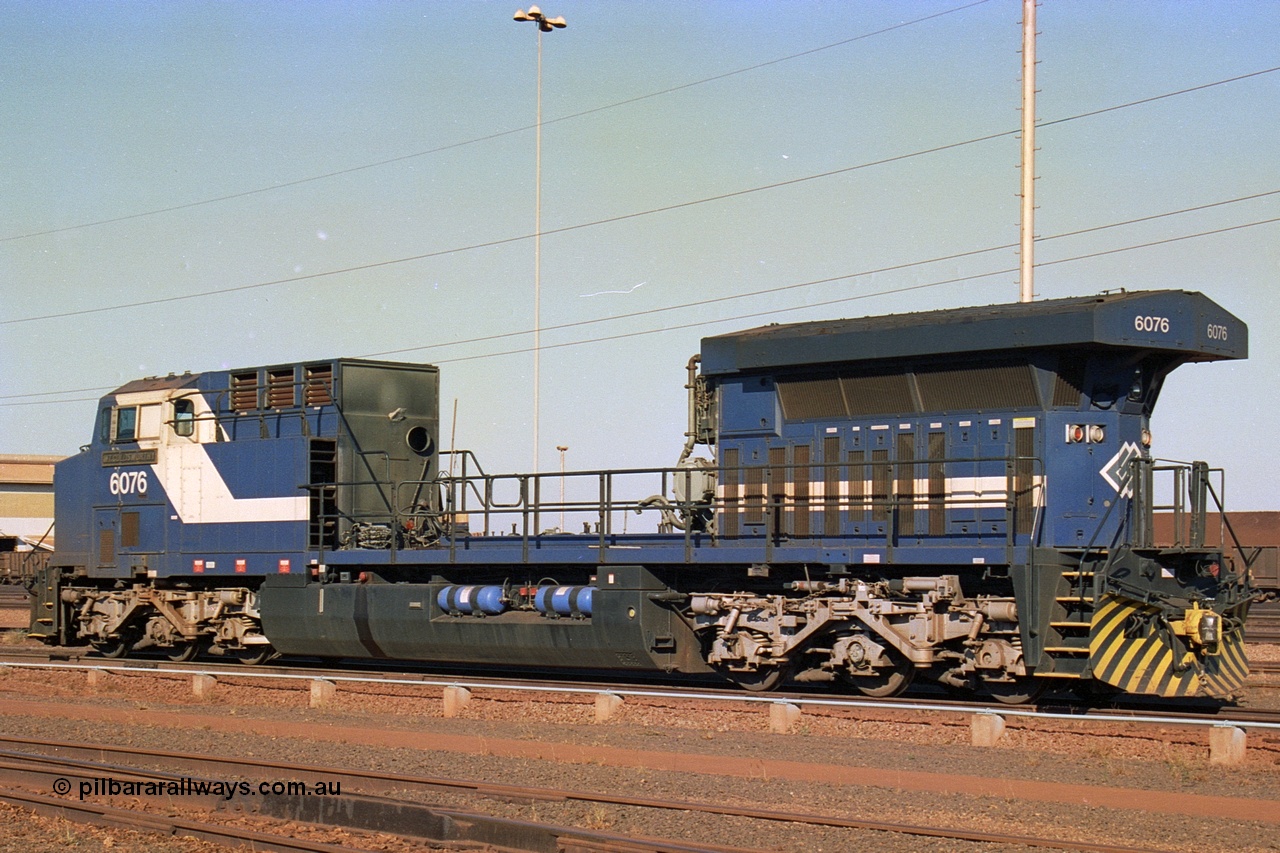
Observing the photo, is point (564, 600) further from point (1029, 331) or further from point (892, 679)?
point (1029, 331)

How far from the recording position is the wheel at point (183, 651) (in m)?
20.1

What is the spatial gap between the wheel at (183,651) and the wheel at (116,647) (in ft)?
2.76

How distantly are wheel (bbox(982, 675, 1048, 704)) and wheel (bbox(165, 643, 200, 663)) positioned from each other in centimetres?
1186

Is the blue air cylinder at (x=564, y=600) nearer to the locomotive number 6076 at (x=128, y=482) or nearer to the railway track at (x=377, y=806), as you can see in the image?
the railway track at (x=377, y=806)

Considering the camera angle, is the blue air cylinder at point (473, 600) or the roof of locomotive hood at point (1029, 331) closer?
the roof of locomotive hood at point (1029, 331)

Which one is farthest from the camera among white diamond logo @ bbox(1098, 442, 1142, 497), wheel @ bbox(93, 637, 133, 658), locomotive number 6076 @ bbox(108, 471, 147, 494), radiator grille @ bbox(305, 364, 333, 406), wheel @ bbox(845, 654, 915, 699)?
wheel @ bbox(93, 637, 133, 658)

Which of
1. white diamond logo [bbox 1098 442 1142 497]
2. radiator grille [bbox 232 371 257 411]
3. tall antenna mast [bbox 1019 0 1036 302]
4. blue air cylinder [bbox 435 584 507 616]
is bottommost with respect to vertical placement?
blue air cylinder [bbox 435 584 507 616]

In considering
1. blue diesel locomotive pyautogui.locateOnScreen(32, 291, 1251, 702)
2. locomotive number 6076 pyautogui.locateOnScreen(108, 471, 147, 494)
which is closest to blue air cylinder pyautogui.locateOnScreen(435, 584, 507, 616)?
blue diesel locomotive pyautogui.locateOnScreen(32, 291, 1251, 702)

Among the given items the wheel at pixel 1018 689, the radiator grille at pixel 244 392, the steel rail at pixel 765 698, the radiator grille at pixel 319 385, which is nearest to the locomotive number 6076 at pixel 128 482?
the radiator grille at pixel 244 392

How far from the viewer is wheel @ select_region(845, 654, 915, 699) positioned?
47.1 feet

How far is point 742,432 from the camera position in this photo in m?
15.8

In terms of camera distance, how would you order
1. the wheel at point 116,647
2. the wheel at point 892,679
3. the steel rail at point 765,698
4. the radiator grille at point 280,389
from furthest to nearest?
the wheel at point 116,647 → the radiator grille at point 280,389 → the wheel at point 892,679 → the steel rail at point 765,698

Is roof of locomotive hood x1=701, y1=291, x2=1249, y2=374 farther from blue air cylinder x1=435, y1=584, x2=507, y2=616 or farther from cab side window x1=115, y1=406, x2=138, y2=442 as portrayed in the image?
cab side window x1=115, y1=406, x2=138, y2=442

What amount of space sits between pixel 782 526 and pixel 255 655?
28.7 ft
